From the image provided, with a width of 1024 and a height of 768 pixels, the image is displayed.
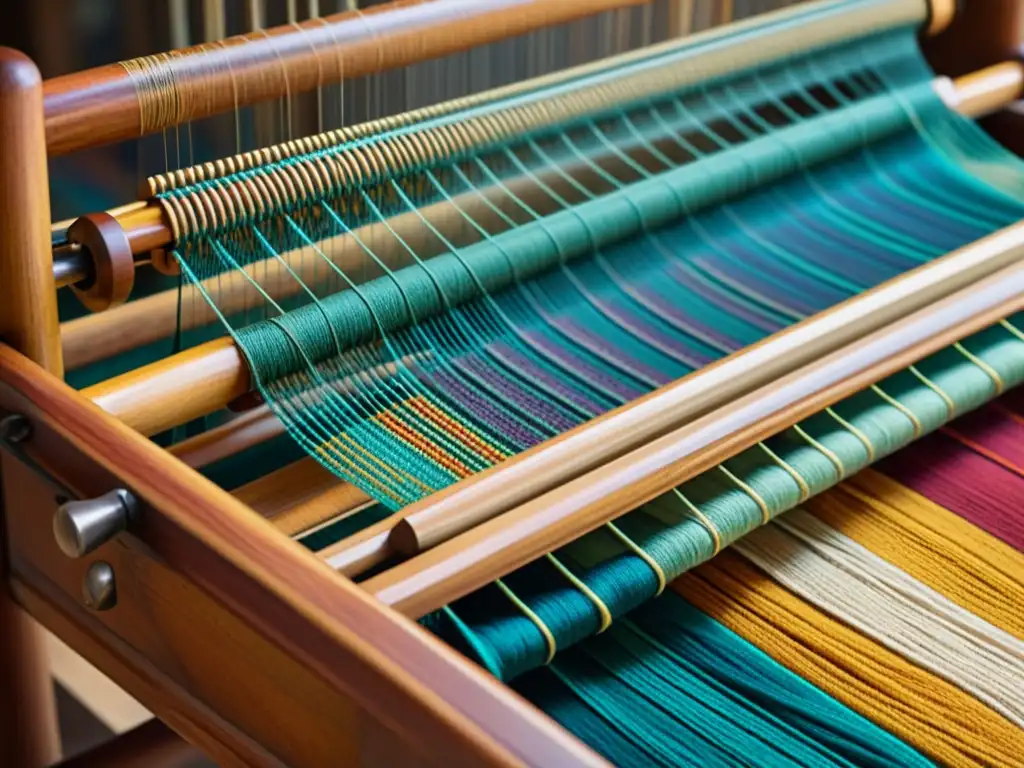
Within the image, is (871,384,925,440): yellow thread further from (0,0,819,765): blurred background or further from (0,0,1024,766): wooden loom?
(0,0,819,765): blurred background

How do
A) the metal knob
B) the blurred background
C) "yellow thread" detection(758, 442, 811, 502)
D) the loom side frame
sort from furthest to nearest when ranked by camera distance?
the blurred background, "yellow thread" detection(758, 442, 811, 502), the metal knob, the loom side frame

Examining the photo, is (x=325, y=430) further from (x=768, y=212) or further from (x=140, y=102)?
(x=768, y=212)

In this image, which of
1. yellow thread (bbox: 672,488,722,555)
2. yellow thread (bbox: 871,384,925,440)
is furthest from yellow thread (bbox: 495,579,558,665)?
yellow thread (bbox: 871,384,925,440)

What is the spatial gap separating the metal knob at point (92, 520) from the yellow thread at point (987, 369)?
70cm

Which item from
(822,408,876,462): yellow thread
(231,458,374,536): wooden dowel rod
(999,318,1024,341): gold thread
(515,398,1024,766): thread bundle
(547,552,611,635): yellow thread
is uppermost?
(999,318,1024,341): gold thread

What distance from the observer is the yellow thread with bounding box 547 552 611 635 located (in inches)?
33.5

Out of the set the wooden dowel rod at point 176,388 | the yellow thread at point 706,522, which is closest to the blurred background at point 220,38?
the wooden dowel rod at point 176,388

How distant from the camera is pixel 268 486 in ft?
Result: 3.33

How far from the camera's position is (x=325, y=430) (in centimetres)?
97

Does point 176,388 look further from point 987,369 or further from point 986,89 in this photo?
point 986,89

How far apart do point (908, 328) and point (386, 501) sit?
0.45m

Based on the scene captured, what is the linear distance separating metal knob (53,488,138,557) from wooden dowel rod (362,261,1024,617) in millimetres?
141

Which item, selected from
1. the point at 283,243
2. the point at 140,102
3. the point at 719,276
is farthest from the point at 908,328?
the point at 140,102

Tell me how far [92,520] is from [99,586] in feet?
0.28
